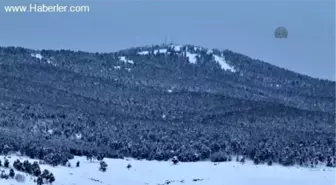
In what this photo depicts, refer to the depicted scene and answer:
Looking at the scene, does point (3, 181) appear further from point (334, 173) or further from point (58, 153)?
point (334, 173)

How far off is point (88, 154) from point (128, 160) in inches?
447

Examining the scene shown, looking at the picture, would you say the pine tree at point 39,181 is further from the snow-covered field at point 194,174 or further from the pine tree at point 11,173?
the snow-covered field at point 194,174

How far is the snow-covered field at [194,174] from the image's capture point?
176m

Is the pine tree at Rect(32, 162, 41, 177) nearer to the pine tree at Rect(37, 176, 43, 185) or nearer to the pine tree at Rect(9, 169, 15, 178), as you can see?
the pine tree at Rect(37, 176, 43, 185)

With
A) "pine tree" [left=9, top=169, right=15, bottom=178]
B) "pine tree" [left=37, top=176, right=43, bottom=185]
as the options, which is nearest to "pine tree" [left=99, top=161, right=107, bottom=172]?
"pine tree" [left=37, top=176, right=43, bottom=185]

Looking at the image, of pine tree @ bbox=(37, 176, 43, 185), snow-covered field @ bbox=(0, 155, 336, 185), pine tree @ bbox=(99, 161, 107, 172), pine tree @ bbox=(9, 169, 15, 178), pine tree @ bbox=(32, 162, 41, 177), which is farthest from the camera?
pine tree @ bbox=(99, 161, 107, 172)

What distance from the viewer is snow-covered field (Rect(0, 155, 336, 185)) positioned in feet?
577

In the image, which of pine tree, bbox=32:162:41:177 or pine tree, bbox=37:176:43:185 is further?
pine tree, bbox=32:162:41:177

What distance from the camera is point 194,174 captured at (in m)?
188

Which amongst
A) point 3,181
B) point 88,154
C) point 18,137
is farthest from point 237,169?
point 3,181

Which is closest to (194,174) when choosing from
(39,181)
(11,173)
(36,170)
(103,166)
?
(103,166)

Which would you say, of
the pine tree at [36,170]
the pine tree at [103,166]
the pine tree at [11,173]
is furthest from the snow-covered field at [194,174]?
the pine tree at [11,173]

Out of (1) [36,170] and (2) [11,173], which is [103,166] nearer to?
(1) [36,170]

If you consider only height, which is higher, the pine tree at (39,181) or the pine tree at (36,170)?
the pine tree at (36,170)
